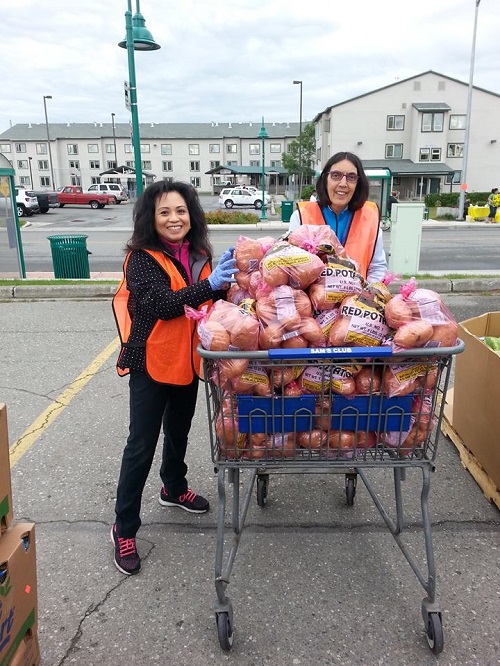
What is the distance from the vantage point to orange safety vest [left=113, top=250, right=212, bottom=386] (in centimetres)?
252

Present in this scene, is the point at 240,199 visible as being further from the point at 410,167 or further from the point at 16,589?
the point at 16,589

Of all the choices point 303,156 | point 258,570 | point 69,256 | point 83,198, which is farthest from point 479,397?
→ point 303,156

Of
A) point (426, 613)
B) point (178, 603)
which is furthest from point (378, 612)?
point (178, 603)

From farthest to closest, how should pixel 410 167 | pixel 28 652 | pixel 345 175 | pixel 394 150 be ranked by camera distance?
1. pixel 394 150
2. pixel 410 167
3. pixel 345 175
4. pixel 28 652

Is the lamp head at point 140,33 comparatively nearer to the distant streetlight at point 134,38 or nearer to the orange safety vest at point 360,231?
the distant streetlight at point 134,38

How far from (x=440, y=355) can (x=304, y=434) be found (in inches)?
24.6

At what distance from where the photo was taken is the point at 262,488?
3.17 meters

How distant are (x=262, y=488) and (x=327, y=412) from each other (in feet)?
4.07

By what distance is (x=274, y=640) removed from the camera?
2.25 meters

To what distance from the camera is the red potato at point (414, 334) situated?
1954 millimetres

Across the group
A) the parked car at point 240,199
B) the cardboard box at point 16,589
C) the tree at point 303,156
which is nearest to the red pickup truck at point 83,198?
the parked car at point 240,199

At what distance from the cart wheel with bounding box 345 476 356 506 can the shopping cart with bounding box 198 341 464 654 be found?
89cm

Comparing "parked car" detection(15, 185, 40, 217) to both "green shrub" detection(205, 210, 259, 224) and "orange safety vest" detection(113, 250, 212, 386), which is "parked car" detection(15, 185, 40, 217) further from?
"orange safety vest" detection(113, 250, 212, 386)

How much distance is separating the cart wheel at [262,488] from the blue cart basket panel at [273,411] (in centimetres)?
110
